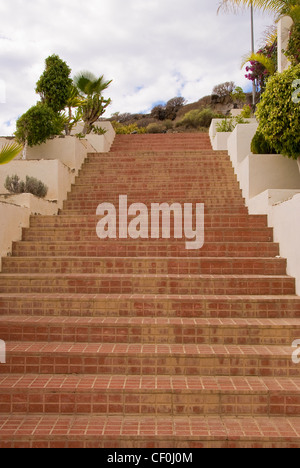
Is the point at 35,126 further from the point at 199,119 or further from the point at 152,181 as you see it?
the point at 199,119

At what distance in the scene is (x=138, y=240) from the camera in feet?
18.0

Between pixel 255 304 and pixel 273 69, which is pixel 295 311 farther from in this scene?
pixel 273 69

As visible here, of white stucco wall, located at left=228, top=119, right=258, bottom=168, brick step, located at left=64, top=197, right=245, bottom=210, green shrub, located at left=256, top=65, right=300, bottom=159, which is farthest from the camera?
white stucco wall, located at left=228, top=119, right=258, bottom=168

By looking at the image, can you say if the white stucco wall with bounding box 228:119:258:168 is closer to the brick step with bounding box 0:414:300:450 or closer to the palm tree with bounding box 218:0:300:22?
the palm tree with bounding box 218:0:300:22

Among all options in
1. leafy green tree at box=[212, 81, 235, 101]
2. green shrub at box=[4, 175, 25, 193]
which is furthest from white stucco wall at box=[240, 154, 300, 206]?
leafy green tree at box=[212, 81, 235, 101]

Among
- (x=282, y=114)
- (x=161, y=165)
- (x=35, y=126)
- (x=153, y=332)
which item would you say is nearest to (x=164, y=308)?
(x=153, y=332)

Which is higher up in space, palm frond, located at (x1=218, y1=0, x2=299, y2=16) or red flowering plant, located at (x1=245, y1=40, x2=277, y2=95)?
red flowering plant, located at (x1=245, y1=40, x2=277, y2=95)

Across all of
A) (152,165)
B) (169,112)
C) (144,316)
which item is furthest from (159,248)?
(169,112)

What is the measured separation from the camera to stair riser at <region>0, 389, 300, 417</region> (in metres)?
3.04

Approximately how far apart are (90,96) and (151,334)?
32.0 ft

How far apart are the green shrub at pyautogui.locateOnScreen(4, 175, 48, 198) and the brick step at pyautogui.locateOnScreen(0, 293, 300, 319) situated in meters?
3.21

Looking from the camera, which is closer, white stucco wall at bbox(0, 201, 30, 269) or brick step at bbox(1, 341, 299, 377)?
brick step at bbox(1, 341, 299, 377)

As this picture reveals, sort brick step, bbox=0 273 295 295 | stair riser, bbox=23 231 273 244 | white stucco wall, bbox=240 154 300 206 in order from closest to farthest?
brick step, bbox=0 273 295 295 → stair riser, bbox=23 231 273 244 → white stucco wall, bbox=240 154 300 206

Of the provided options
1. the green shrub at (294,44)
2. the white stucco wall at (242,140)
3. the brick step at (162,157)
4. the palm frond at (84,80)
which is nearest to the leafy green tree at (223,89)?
the palm frond at (84,80)
